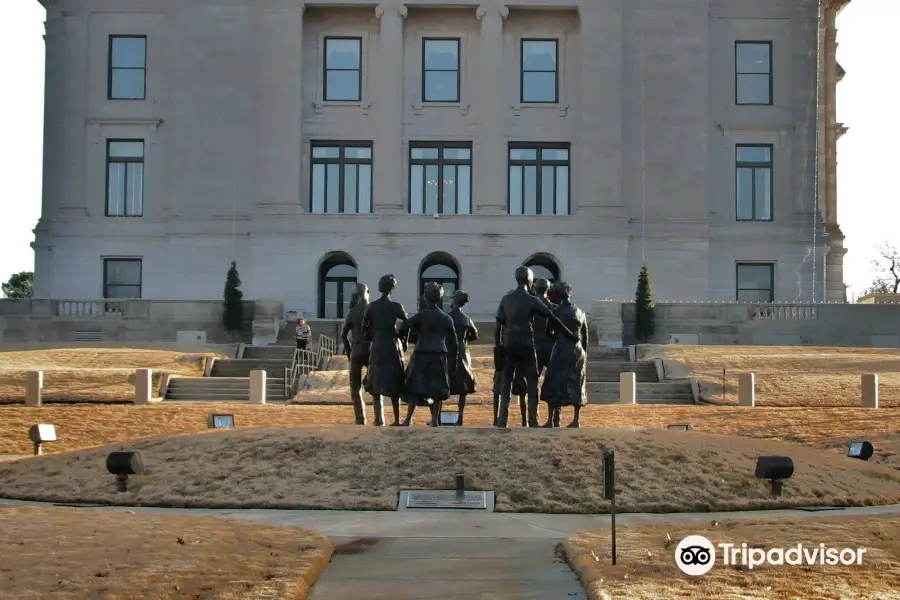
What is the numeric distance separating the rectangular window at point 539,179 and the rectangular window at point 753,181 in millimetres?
8655

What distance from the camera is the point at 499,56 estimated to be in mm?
60031

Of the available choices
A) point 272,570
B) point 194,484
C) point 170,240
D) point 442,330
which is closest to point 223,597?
point 272,570

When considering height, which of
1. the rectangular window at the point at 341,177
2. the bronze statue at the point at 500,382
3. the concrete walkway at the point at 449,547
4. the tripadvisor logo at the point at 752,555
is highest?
the rectangular window at the point at 341,177

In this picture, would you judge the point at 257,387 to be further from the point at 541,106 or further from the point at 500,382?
the point at 541,106

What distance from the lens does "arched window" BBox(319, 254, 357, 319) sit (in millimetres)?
59938

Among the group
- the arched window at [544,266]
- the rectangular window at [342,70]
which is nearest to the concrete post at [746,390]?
the arched window at [544,266]

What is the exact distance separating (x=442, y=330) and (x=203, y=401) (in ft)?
58.4

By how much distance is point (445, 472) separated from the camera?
62.3ft

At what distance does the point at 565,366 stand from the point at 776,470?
179 inches

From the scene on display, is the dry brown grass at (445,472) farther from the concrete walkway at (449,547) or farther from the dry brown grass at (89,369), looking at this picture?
the dry brown grass at (89,369)

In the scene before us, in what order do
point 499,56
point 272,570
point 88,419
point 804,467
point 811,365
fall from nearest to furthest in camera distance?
point 272,570, point 804,467, point 88,419, point 811,365, point 499,56

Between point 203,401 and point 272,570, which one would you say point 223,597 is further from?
point 203,401

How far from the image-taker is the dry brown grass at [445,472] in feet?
59.7

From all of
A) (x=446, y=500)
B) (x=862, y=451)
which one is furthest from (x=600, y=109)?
(x=446, y=500)
